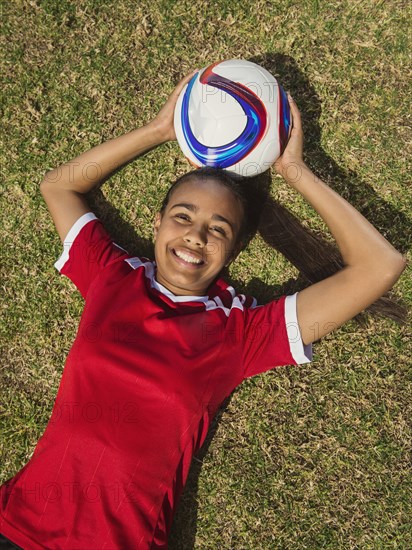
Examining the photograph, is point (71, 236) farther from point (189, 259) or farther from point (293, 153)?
point (293, 153)

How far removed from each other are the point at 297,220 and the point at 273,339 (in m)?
1.22

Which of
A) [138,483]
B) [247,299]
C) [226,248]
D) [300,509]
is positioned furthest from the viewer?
[300,509]

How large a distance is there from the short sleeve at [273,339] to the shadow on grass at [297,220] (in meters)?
0.81

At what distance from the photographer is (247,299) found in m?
3.58

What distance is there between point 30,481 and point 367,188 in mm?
2925

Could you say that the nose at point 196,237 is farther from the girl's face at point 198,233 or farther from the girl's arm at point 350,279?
the girl's arm at point 350,279

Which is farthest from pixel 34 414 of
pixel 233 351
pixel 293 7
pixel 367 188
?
pixel 293 7

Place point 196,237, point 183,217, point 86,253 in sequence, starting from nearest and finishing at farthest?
point 196,237, point 183,217, point 86,253

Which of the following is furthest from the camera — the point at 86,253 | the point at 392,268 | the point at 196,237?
the point at 86,253

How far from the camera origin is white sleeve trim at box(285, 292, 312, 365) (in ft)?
10.3

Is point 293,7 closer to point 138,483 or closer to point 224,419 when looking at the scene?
point 224,419

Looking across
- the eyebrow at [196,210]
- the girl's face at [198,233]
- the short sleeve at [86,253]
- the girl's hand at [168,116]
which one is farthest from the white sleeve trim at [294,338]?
the girl's hand at [168,116]

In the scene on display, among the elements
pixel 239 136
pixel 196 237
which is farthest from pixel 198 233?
pixel 239 136

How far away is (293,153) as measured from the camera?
3432 mm
